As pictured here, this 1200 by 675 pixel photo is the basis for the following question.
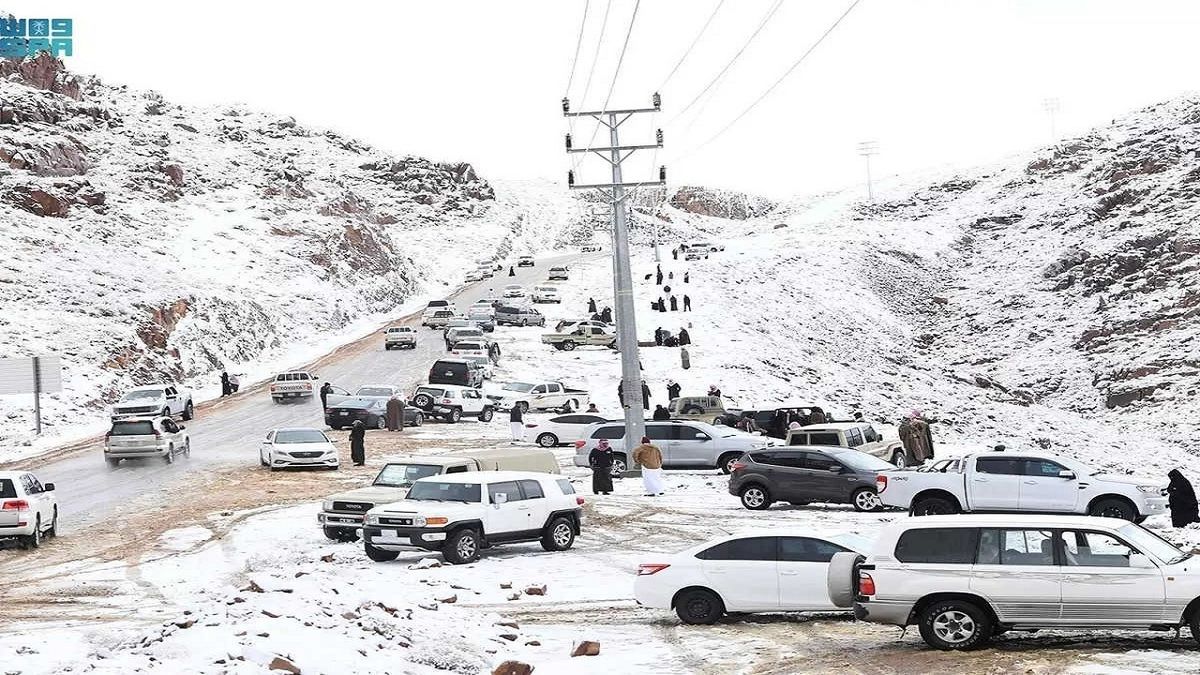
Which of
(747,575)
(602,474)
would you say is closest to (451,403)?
(602,474)

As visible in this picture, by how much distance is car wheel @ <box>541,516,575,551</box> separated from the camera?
848 inches

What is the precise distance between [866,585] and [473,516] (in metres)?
8.43

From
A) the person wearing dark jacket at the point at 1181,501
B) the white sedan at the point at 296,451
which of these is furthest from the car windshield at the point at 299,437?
the person wearing dark jacket at the point at 1181,501

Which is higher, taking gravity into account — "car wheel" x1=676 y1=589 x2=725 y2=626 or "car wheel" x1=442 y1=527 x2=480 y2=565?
"car wheel" x1=442 y1=527 x2=480 y2=565

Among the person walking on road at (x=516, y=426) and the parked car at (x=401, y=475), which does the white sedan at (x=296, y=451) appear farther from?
the parked car at (x=401, y=475)

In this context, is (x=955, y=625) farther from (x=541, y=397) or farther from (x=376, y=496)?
(x=541, y=397)

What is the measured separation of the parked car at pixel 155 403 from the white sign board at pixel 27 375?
94.1 inches

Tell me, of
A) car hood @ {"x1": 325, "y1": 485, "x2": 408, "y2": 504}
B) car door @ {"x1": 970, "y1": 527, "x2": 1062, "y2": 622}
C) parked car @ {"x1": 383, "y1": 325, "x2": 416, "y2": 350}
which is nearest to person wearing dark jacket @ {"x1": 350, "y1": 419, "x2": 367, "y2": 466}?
car hood @ {"x1": 325, "y1": 485, "x2": 408, "y2": 504}

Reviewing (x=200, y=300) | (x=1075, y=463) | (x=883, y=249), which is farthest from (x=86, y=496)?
(x=883, y=249)

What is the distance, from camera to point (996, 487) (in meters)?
23.7

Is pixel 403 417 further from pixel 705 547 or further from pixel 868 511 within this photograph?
pixel 705 547

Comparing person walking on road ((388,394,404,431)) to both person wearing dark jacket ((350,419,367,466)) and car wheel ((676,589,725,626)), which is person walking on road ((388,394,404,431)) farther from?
car wheel ((676,589,725,626))

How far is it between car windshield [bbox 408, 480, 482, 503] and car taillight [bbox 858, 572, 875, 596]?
853 centimetres

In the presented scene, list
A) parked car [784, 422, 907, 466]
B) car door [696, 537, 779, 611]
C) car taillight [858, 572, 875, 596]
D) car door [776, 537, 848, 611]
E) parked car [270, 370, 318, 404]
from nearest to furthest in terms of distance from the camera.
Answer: car taillight [858, 572, 875, 596] → car door [776, 537, 848, 611] → car door [696, 537, 779, 611] → parked car [784, 422, 907, 466] → parked car [270, 370, 318, 404]
